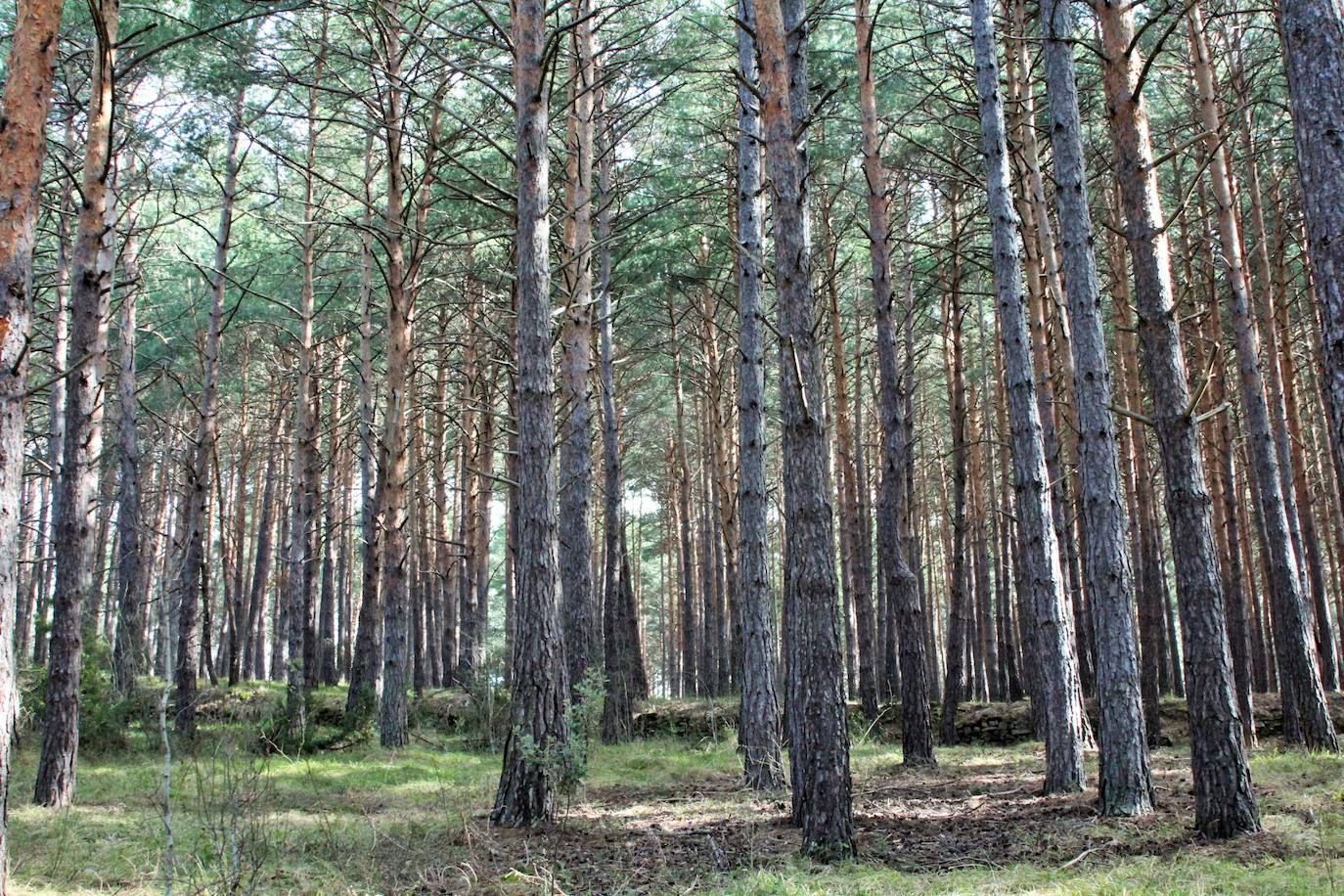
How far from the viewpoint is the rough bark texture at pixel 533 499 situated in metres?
6.98

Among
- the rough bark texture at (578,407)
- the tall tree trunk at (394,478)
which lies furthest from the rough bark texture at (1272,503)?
the tall tree trunk at (394,478)

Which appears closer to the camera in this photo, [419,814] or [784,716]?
[419,814]

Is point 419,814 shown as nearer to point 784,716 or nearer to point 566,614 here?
point 566,614

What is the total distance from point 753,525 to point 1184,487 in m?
4.46

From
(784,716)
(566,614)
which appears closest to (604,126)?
(566,614)

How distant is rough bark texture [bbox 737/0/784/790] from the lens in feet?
30.7

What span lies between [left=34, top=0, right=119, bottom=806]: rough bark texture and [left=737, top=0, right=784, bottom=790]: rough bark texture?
18.9ft

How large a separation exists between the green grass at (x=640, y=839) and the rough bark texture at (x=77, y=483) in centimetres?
53

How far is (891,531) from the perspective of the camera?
11.0 metres

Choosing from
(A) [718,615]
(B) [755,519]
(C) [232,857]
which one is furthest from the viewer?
(A) [718,615]

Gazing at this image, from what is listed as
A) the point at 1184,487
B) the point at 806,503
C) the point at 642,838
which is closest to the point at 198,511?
the point at 642,838

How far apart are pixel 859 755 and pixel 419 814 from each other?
22.4 ft

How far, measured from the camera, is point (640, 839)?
274 inches

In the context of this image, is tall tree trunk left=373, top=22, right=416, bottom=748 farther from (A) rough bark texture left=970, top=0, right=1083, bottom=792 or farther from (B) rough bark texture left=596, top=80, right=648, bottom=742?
(A) rough bark texture left=970, top=0, right=1083, bottom=792
